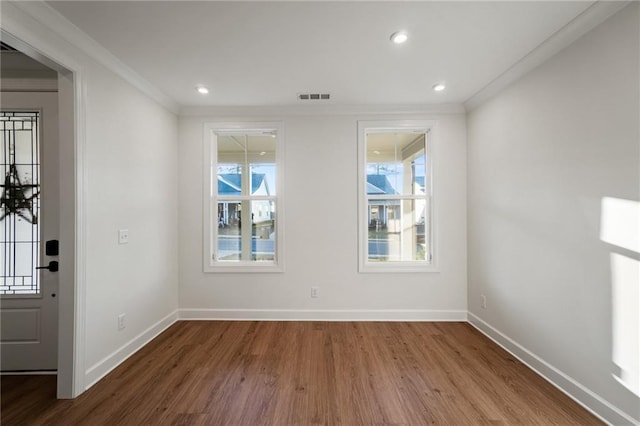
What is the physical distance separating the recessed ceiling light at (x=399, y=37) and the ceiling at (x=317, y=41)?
0.12ft

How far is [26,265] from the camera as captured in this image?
2.20 meters

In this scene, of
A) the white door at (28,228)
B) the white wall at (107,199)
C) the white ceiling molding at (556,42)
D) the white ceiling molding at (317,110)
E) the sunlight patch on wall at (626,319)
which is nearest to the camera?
the sunlight patch on wall at (626,319)

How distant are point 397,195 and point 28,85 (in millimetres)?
3681

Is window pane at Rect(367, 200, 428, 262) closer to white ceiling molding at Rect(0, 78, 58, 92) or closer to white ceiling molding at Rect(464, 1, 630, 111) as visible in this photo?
white ceiling molding at Rect(464, 1, 630, 111)

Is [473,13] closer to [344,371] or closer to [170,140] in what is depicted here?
[344,371]

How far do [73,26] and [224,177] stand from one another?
190cm

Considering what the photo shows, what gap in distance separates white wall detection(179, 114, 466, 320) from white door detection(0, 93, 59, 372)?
4.25ft

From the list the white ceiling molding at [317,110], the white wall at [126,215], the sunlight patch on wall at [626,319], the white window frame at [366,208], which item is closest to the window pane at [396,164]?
the white window frame at [366,208]

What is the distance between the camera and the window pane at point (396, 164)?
11.3 ft

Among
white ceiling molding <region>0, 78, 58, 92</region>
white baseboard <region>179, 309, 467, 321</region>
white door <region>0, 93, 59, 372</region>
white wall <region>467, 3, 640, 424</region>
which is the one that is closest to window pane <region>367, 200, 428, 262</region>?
white baseboard <region>179, 309, 467, 321</region>

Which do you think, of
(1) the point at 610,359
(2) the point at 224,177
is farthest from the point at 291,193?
(1) the point at 610,359

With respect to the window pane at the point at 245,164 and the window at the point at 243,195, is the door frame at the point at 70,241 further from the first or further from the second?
the window pane at the point at 245,164

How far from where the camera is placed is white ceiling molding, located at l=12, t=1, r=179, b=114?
1.67m

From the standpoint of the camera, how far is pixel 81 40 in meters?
1.99
